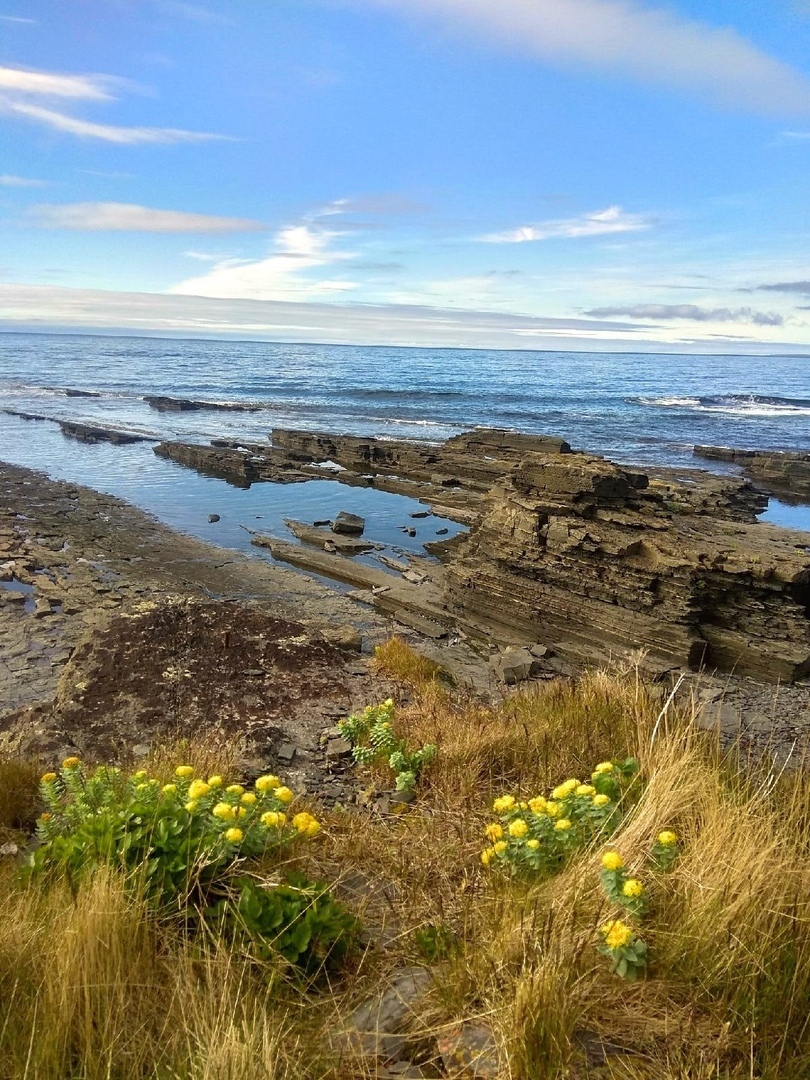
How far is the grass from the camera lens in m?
2.32

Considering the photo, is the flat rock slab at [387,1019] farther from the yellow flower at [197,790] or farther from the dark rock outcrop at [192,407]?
the dark rock outcrop at [192,407]

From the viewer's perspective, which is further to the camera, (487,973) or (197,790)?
(197,790)

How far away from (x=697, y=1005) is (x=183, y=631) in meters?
8.12

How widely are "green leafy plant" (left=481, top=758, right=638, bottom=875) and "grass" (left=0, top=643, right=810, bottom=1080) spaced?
0.33 feet

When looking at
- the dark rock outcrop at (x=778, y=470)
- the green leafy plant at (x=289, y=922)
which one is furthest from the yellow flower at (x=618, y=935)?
the dark rock outcrop at (x=778, y=470)

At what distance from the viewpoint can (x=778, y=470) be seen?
2689 centimetres

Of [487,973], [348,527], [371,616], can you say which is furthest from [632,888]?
[348,527]

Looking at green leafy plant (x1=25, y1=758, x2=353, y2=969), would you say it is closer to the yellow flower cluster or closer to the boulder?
the yellow flower cluster

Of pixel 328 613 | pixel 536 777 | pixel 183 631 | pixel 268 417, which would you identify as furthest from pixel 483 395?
pixel 536 777

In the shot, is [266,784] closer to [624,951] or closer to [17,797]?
[624,951]

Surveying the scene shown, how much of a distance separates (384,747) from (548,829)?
2.90m

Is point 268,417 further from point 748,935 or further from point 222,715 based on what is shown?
point 748,935

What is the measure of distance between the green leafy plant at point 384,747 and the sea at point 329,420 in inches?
437

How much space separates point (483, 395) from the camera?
60.8 metres
